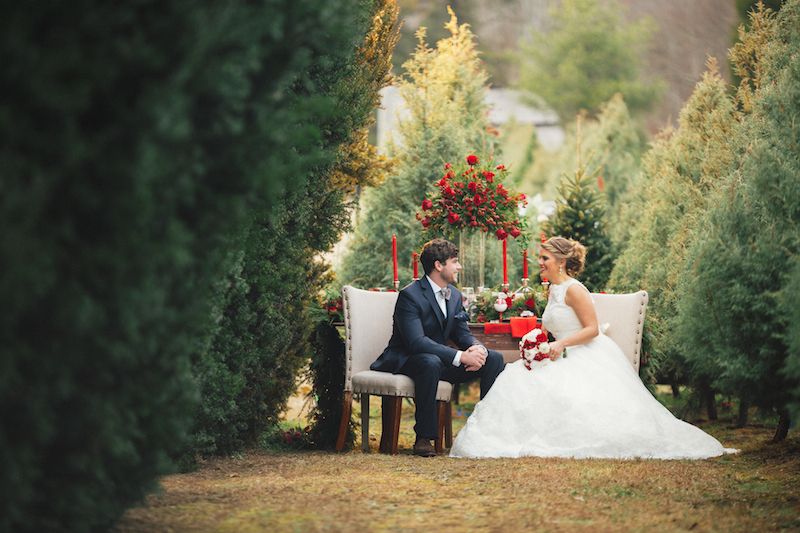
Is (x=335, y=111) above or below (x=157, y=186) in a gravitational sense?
above

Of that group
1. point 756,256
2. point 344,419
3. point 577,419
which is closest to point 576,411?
point 577,419

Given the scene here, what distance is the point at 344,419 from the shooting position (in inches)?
305

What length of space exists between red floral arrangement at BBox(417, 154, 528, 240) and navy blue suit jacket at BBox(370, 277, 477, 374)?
0.93m

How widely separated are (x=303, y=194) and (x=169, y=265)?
410 cm

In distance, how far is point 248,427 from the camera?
23.4 feet

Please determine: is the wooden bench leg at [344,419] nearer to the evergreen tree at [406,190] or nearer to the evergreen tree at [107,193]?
the evergreen tree at [107,193]

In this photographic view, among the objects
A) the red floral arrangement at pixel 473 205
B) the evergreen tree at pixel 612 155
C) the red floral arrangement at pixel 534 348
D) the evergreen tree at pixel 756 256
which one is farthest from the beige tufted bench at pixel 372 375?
the evergreen tree at pixel 612 155

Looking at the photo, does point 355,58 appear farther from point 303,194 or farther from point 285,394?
point 285,394

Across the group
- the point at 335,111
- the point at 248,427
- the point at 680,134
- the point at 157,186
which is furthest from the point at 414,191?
the point at 157,186

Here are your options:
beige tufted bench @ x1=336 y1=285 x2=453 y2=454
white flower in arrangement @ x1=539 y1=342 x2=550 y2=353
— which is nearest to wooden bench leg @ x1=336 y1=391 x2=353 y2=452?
beige tufted bench @ x1=336 y1=285 x2=453 y2=454

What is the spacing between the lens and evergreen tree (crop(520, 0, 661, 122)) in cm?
3809

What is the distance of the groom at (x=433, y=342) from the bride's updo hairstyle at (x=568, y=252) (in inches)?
28.1

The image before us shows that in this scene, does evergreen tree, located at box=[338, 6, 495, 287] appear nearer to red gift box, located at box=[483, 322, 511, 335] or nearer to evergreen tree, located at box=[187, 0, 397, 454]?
evergreen tree, located at box=[187, 0, 397, 454]

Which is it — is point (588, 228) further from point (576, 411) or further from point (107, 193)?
point (107, 193)
